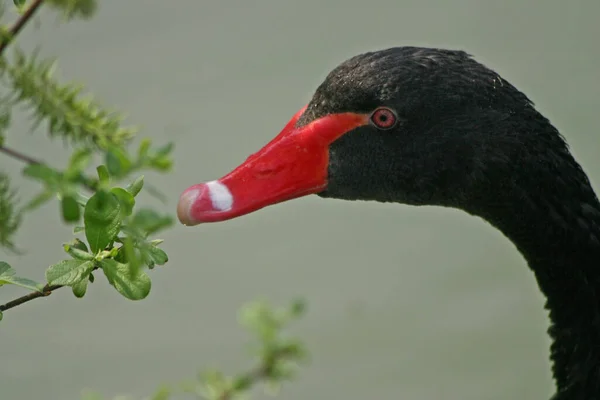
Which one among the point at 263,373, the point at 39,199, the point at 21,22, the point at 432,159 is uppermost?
the point at 432,159

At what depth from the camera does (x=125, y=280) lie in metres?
0.88

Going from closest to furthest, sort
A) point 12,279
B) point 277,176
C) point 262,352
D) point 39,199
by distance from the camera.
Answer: point 39,199 < point 12,279 < point 277,176 < point 262,352

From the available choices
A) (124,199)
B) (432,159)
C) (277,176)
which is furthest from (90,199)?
(432,159)

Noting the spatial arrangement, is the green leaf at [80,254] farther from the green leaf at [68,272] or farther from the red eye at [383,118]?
the red eye at [383,118]

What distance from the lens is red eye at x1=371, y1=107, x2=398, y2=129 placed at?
168 cm

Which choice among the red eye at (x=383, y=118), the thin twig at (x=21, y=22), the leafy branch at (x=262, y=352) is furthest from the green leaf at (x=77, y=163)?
the leafy branch at (x=262, y=352)

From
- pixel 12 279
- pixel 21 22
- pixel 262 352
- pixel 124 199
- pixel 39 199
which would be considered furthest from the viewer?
→ pixel 262 352

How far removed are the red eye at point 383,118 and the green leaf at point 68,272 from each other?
0.91 metres

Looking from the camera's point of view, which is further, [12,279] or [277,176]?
[277,176]

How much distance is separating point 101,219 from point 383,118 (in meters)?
0.97

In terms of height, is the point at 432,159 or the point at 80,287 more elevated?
the point at 432,159

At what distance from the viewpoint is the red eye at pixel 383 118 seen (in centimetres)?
168

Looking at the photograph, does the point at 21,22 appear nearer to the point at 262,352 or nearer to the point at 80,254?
the point at 80,254

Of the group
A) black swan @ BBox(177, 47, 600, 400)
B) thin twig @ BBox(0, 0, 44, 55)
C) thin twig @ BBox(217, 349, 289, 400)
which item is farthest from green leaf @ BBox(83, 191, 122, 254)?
thin twig @ BBox(217, 349, 289, 400)
